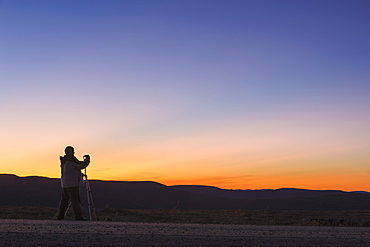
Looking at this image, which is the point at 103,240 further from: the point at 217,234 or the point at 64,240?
the point at 217,234

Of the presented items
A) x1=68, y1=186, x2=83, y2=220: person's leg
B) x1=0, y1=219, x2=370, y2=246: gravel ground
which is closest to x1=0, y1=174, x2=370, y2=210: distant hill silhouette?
x1=68, y1=186, x2=83, y2=220: person's leg

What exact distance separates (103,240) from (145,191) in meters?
77.0

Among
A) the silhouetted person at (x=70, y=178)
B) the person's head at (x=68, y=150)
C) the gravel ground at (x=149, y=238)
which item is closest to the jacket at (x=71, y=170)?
the silhouetted person at (x=70, y=178)

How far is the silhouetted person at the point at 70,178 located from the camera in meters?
16.3

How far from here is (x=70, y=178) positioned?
16.5m

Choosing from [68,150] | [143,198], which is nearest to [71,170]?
[68,150]

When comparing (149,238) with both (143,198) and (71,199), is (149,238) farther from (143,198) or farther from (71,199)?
(143,198)

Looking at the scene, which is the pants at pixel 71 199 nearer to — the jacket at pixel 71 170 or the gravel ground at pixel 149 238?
the jacket at pixel 71 170

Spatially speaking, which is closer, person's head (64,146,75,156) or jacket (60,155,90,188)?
jacket (60,155,90,188)

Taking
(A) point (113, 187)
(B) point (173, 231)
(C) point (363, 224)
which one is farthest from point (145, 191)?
(B) point (173, 231)

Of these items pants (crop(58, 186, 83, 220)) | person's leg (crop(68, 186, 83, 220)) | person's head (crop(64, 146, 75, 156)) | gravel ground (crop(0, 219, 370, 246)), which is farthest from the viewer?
person's head (crop(64, 146, 75, 156))

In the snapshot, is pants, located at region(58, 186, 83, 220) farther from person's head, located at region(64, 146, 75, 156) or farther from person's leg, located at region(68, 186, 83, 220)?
person's head, located at region(64, 146, 75, 156)

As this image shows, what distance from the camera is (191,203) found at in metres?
77.6

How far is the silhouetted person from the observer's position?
642 inches
